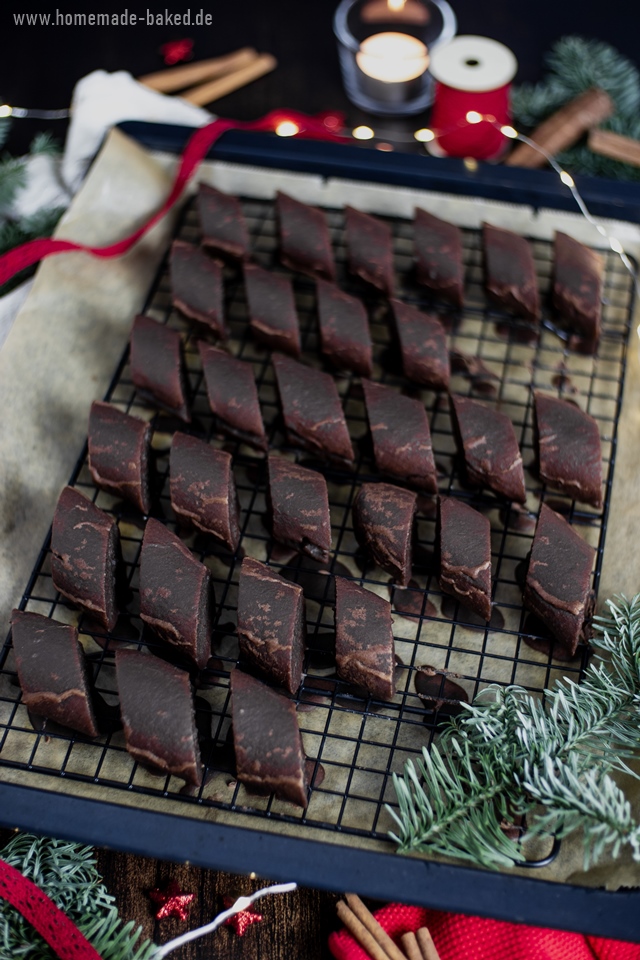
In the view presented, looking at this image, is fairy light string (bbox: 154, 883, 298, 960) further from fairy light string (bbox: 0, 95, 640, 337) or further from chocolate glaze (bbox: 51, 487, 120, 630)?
fairy light string (bbox: 0, 95, 640, 337)

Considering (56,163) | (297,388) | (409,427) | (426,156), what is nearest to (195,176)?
(56,163)

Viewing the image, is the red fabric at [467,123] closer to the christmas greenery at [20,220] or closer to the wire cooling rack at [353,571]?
the wire cooling rack at [353,571]

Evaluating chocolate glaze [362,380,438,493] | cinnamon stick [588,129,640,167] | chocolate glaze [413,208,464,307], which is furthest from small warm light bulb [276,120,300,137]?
chocolate glaze [362,380,438,493]

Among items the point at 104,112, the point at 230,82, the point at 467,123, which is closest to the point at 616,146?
the point at 467,123

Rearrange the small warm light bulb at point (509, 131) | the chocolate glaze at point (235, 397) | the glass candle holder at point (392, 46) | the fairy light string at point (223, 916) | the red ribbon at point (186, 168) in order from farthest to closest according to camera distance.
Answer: the glass candle holder at point (392, 46), the small warm light bulb at point (509, 131), the red ribbon at point (186, 168), the chocolate glaze at point (235, 397), the fairy light string at point (223, 916)

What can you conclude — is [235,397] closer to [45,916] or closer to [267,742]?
[267,742]

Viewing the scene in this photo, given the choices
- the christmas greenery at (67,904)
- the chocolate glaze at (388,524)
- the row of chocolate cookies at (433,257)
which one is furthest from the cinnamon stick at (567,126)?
the christmas greenery at (67,904)

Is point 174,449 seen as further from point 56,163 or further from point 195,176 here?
point 56,163
